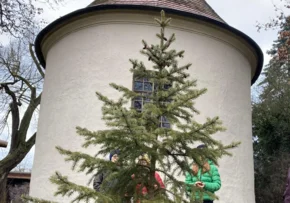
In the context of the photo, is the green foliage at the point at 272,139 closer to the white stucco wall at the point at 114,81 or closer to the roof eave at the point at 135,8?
the roof eave at the point at 135,8


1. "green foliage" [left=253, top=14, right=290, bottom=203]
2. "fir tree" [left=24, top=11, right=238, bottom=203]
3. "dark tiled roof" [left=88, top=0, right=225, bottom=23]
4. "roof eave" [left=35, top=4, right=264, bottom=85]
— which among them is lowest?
"fir tree" [left=24, top=11, right=238, bottom=203]

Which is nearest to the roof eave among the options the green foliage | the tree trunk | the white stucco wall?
the white stucco wall

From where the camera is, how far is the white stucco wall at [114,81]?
1016cm

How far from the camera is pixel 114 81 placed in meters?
10.1

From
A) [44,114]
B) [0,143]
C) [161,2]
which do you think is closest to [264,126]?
[161,2]

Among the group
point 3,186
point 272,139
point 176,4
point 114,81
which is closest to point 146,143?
point 114,81

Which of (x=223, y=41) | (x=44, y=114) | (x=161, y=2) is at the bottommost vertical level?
(x=44, y=114)

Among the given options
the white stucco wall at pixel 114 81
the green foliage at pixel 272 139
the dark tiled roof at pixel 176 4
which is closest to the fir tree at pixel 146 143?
the white stucco wall at pixel 114 81

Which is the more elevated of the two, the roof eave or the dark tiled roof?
the dark tiled roof

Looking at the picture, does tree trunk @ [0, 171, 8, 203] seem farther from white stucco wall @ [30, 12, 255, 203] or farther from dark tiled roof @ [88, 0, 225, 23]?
dark tiled roof @ [88, 0, 225, 23]

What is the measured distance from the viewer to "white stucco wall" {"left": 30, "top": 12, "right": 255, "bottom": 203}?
10.2 metres

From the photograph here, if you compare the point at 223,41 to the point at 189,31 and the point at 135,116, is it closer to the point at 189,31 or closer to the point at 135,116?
the point at 189,31

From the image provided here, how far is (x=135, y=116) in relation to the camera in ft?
12.1

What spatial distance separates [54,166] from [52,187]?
49 centimetres
